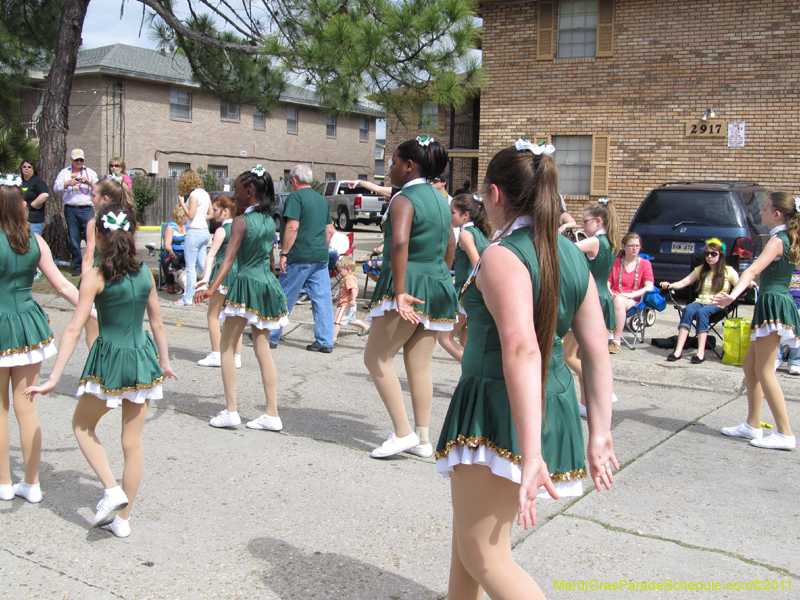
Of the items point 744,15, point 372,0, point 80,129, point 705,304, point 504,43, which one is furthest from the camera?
point 80,129

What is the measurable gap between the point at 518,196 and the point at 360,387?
15.4 ft

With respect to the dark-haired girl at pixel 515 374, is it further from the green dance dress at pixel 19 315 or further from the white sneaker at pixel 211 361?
the white sneaker at pixel 211 361

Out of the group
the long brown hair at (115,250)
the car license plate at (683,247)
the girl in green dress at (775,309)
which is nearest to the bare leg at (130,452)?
the long brown hair at (115,250)

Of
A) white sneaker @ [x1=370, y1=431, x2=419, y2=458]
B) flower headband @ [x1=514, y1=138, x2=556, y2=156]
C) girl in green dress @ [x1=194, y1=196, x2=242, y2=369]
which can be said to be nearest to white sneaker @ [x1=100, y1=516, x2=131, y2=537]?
white sneaker @ [x1=370, y1=431, x2=419, y2=458]

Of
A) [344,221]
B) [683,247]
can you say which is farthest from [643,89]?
[344,221]

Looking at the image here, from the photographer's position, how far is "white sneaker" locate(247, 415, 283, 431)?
5250 millimetres

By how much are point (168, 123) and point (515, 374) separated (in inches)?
1340

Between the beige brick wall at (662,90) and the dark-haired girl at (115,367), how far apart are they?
1597cm

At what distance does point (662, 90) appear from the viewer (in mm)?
17438

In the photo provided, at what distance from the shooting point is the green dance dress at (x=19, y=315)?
3.85m

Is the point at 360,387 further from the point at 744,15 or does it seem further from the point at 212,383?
the point at 744,15

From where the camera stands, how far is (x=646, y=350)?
28.3 ft

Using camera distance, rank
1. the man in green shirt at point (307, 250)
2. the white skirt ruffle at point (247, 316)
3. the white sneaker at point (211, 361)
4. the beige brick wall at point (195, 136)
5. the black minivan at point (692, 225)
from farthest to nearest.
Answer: the beige brick wall at point (195, 136)
the black minivan at point (692, 225)
the man in green shirt at point (307, 250)
the white sneaker at point (211, 361)
the white skirt ruffle at point (247, 316)

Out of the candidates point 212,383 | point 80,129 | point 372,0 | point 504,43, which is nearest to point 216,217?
point 212,383
